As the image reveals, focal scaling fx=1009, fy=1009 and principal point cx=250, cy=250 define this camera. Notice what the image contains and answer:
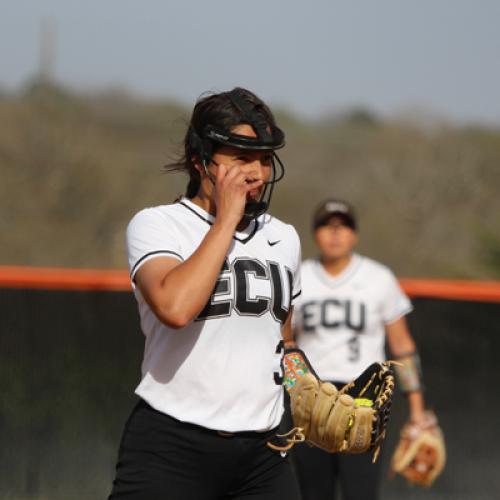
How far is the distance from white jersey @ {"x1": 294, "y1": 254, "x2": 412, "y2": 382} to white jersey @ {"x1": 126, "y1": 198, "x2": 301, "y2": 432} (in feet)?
8.35

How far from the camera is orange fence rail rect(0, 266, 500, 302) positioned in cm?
609

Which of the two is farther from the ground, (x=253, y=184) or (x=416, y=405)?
(x=253, y=184)

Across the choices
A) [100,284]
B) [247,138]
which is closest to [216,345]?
[247,138]

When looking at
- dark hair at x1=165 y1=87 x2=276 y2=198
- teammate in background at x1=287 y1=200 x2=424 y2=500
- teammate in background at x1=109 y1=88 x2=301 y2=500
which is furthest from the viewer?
teammate in background at x1=287 y1=200 x2=424 y2=500

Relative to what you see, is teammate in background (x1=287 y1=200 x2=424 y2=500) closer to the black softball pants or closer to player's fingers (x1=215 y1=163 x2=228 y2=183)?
the black softball pants

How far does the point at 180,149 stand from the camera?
3.34 meters

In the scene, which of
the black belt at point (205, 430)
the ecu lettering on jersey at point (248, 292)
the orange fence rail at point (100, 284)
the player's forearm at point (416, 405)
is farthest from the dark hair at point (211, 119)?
the orange fence rail at point (100, 284)

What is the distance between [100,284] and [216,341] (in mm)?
3526

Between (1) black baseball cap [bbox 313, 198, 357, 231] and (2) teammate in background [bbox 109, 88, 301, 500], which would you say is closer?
(2) teammate in background [bbox 109, 88, 301, 500]

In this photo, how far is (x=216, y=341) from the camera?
2.92m

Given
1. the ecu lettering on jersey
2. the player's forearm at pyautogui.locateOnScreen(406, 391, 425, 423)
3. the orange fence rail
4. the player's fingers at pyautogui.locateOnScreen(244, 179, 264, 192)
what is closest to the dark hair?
the player's fingers at pyautogui.locateOnScreen(244, 179, 264, 192)

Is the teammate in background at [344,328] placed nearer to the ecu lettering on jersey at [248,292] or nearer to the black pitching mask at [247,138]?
the ecu lettering on jersey at [248,292]

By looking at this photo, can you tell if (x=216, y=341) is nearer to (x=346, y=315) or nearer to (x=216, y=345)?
(x=216, y=345)

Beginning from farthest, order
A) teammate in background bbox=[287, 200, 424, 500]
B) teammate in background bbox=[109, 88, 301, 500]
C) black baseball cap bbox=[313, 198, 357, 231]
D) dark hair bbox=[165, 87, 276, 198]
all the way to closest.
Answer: black baseball cap bbox=[313, 198, 357, 231], teammate in background bbox=[287, 200, 424, 500], dark hair bbox=[165, 87, 276, 198], teammate in background bbox=[109, 88, 301, 500]
